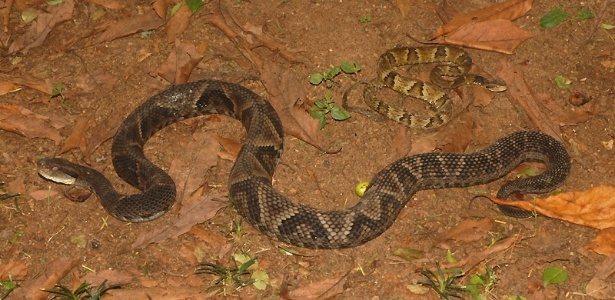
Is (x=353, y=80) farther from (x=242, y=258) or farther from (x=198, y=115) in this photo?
(x=242, y=258)

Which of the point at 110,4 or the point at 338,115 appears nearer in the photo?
the point at 338,115

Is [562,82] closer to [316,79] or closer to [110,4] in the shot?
[316,79]

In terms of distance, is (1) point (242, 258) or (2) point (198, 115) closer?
(1) point (242, 258)

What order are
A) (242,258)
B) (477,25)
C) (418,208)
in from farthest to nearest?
(477,25) < (418,208) < (242,258)

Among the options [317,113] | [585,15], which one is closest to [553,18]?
[585,15]

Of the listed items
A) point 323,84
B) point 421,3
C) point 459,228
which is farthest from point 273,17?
point 459,228

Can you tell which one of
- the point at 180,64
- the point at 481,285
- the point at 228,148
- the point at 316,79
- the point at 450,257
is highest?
the point at 180,64

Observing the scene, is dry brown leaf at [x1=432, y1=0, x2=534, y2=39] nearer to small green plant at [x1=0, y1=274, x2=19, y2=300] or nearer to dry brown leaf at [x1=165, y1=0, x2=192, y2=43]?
dry brown leaf at [x1=165, y1=0, x2=192, y2=43]
